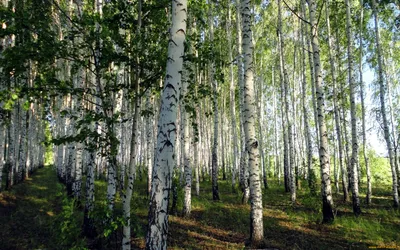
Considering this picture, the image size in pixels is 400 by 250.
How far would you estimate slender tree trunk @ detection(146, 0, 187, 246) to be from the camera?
347cm

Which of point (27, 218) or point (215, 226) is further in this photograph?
point (27, 218)

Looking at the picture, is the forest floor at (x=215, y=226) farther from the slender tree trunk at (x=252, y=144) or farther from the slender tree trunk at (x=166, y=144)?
the slender tree trunk at (x=166, y=144)

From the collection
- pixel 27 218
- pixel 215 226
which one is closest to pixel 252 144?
pixel 215 226

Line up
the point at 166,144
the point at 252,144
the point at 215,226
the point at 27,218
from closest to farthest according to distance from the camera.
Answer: the point at 166,144 → the point at 252,144 → the point at 215,226 → the point at 27,218

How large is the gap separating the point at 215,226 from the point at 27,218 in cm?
664

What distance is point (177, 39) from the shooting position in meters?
3.86

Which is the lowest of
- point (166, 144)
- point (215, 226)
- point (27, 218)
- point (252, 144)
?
point (215, 226)

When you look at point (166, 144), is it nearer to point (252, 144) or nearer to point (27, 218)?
point (252, 144)

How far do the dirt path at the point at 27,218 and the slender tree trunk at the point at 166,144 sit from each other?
2467mm

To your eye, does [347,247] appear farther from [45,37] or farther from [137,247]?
[45,37]

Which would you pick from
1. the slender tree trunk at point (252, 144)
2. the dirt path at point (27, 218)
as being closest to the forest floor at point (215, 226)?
the dirt path at point (27, 218)

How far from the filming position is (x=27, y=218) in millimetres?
9352

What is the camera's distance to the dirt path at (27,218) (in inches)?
283

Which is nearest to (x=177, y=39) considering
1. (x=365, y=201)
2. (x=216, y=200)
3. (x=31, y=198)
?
(x=216, y=200)
